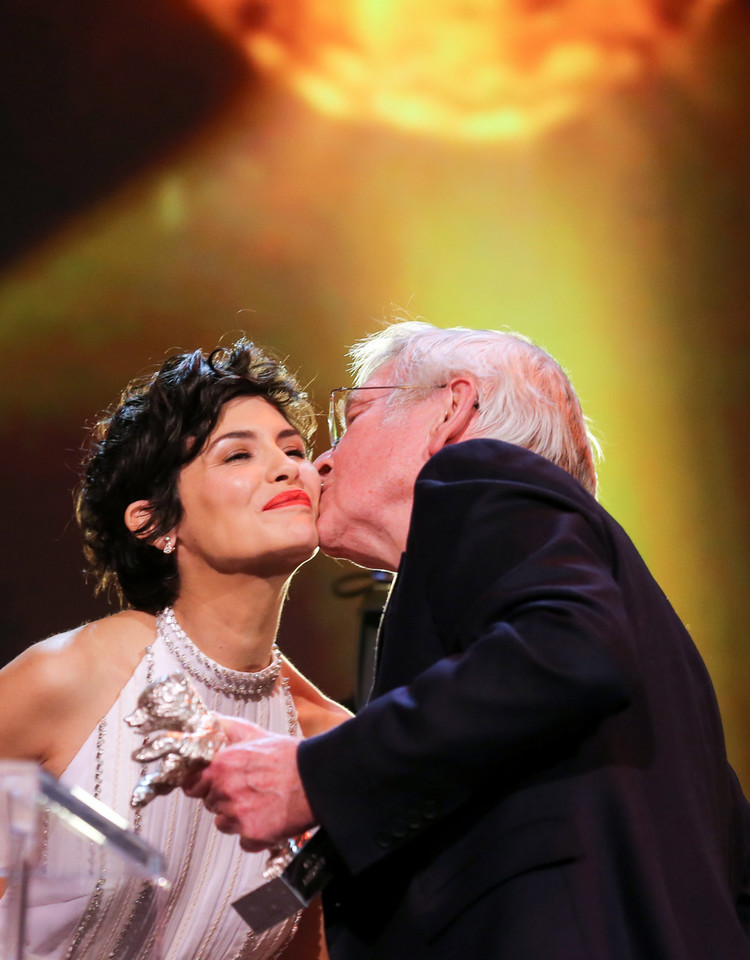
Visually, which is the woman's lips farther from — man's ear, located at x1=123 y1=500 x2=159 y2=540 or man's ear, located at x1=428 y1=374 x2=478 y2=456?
man's ear, located at x1=428 y1=374 x2=478 y2=456

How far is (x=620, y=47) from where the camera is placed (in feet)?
14.1

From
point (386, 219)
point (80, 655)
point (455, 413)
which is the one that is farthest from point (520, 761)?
point (386, 219)

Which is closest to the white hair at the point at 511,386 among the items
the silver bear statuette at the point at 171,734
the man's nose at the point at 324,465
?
the man's nose at the point at 324,465

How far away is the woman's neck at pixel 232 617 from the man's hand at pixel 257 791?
1.07 meters

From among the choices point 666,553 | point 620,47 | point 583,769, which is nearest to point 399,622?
point 583,769

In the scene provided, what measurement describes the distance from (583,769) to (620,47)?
3831mm

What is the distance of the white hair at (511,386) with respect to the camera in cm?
183

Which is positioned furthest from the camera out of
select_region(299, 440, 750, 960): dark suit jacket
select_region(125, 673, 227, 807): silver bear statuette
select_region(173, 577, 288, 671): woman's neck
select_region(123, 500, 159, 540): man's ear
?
select_region(123, 500, 159, 540): man's ear

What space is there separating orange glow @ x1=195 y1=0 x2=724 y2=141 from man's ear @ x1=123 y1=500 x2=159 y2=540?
226 cm

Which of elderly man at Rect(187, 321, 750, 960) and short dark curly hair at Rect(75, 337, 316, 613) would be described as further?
short dark curly hair at Rect(75, 337, 316, 613)

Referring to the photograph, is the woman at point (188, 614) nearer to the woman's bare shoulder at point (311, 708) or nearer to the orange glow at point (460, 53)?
the woman's bare shoulder at point (311, 708)

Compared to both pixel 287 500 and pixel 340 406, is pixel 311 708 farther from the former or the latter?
pixel 340 406

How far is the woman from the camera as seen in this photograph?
2.22m

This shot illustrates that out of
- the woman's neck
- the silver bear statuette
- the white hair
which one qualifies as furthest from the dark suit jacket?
the woman's neck
